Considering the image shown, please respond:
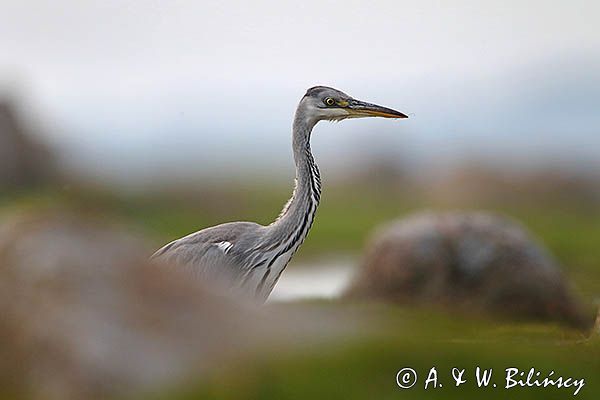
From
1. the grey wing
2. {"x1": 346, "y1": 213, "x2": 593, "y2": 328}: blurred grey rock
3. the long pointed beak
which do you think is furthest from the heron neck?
{"x1": 346, "y1": 213, "x2": 593, "y2": 328}: blurred grey rock

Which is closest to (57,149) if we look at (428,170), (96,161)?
(96,161)

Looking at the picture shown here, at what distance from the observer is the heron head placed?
10.5m

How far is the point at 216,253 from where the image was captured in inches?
393

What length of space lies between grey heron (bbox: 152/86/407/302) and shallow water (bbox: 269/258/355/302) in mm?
4636

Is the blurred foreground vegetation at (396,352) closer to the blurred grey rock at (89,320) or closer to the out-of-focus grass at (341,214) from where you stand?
the out-of-focus grass at (341,214)

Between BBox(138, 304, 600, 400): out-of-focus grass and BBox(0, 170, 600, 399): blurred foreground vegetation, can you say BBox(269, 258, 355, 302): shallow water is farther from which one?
BBox(138, 304, 600, 400): out-of-focus grass

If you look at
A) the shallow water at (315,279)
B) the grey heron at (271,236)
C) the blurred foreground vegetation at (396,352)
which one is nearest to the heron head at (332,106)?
the grey heron at (271,236)

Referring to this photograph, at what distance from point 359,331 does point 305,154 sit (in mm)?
1721

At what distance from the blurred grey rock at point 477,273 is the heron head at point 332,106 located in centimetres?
485

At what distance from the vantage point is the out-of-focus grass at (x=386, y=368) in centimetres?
780

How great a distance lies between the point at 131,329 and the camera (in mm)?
7797

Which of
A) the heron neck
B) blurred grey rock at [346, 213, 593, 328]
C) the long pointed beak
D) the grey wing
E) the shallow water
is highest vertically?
the long pointed beak

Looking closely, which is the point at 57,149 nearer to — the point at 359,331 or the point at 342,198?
the point at 342,198

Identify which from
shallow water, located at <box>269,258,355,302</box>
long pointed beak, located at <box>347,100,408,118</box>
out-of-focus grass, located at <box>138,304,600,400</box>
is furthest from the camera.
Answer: shallow water, located at <box>269,258,355,302</box>
